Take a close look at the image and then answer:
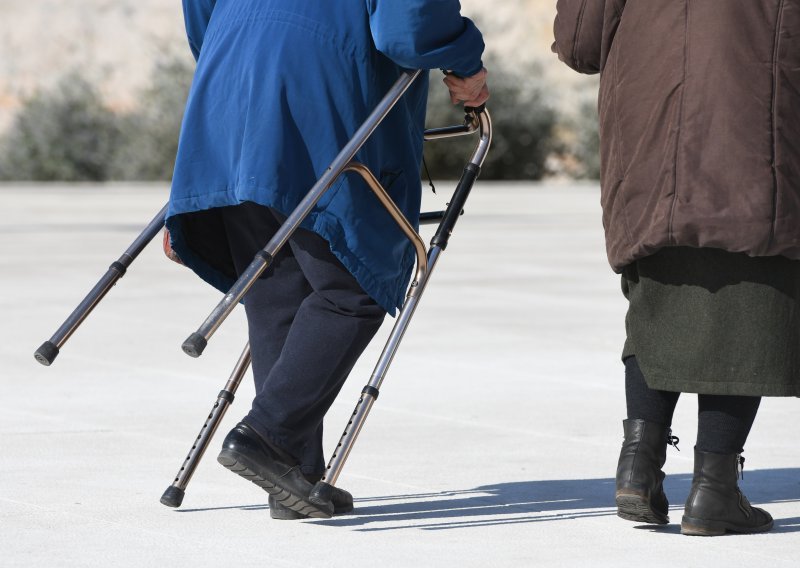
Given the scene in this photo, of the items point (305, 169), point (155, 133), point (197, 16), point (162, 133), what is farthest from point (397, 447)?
point (155, 133)

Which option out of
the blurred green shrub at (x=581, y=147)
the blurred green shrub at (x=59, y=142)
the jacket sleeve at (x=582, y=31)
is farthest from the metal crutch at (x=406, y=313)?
the blurred green shrub at (x=59, y=142)

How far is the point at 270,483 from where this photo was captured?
4.42 metres

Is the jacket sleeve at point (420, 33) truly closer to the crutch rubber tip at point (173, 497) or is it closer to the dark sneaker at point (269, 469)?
the dark sneaker at point (269, 469)

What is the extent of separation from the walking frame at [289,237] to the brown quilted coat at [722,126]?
1.93 ft

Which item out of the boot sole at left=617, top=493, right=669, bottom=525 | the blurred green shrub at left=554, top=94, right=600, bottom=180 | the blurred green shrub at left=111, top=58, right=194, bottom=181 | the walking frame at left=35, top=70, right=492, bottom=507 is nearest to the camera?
the walking frame at left=35, top=70, right=492, bottom=507

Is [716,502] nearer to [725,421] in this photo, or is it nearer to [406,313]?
[725,421]

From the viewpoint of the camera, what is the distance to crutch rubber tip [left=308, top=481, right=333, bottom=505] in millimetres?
4426

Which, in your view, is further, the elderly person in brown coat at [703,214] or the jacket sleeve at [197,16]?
the jacket sleeve at [197,16]

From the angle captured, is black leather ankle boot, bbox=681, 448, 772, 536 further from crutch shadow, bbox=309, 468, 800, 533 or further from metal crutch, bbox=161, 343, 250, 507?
metal crutch, bbox=161, 343, 250, 507

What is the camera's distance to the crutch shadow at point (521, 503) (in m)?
4.62

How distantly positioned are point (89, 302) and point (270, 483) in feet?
2.37

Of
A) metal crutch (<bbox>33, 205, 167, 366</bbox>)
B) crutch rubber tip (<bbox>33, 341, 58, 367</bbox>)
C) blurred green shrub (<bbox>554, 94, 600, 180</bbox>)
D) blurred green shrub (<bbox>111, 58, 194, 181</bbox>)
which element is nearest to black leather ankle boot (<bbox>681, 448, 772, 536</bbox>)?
metal crutch (<bbox>33, 205, 167, 366</bbox>)

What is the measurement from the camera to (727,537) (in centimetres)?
450

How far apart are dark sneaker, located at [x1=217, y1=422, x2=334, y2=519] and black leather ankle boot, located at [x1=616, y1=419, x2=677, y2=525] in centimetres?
80
